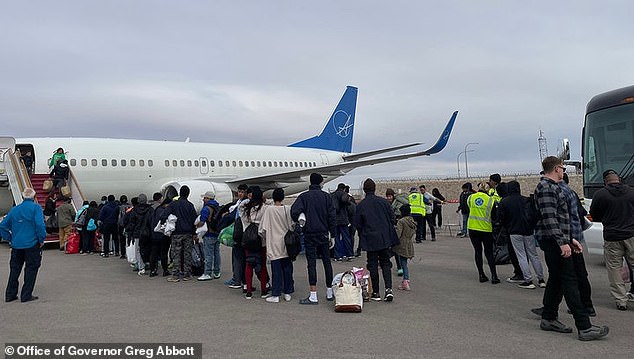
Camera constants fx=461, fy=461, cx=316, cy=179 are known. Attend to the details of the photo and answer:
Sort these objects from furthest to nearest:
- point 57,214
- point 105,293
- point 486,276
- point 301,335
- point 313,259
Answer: point 57,214
point 486,276
point 105,293
point 313,259
point 301,335

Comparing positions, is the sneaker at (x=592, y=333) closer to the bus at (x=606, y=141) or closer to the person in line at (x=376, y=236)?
the person in line at (x=376, y=236)

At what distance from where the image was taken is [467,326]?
16.0 feet

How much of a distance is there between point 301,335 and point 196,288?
3130 millimetres

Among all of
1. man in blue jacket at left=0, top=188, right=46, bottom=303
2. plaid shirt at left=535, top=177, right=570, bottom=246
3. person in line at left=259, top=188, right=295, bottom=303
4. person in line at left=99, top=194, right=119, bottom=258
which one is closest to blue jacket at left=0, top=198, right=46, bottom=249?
man in blue jacket at left=0, top=188, right=46, bottom=303

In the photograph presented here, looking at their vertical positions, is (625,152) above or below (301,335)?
above

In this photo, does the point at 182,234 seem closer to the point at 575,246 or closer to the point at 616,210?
the point at 575,246

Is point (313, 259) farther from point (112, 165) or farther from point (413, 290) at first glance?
point (112, 165)

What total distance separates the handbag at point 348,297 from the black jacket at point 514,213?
9.51 feet

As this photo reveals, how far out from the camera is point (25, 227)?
633 cm

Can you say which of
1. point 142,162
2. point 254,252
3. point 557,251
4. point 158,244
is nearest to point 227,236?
point 254,252

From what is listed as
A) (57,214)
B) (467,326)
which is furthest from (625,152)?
(57,214)

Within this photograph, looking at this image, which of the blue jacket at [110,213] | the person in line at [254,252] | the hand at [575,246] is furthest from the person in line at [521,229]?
the blue jacket at [110,213]

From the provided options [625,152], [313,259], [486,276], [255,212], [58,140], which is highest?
[58,140]

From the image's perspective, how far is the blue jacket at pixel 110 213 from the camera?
1066 cm
